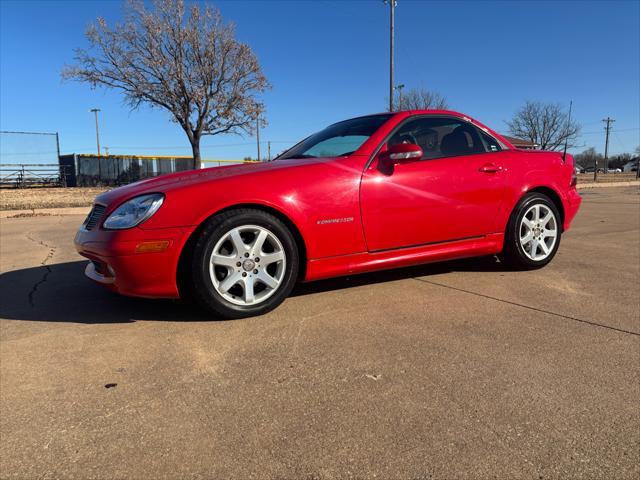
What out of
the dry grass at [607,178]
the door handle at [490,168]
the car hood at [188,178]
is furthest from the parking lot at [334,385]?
the dry grass at [607,178]

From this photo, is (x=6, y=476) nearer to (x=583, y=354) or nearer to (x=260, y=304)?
(x=260, y=304)

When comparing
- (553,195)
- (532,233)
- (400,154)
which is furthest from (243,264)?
(553,195)

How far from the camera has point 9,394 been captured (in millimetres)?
2227

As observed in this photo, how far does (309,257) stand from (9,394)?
6.32 feet

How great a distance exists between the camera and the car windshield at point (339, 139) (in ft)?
12.4

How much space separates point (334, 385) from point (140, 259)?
4.96 feet

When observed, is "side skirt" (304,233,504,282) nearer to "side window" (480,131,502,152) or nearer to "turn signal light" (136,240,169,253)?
"side window" (480,131,502,152)

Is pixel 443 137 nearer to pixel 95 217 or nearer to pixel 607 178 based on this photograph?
pixel 95 217

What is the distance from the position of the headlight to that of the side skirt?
1.14 metres

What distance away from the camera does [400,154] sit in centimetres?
347

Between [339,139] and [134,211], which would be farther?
[339,139]

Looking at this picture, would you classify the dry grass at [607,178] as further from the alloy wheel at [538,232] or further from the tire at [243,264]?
the tire at [243,264]

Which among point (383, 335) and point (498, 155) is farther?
point (498, 155)

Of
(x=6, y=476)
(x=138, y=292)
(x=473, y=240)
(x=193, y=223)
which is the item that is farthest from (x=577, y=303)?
(x=6, y=476)
